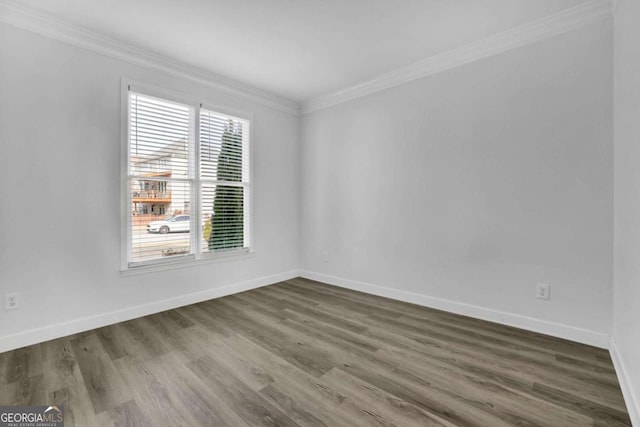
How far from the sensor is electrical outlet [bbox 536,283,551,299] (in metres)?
2.60

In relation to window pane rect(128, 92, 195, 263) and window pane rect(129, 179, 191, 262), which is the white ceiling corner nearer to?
window pane rect(128, 92, 195, 263)

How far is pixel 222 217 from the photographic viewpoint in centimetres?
381

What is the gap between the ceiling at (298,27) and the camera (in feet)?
7.76

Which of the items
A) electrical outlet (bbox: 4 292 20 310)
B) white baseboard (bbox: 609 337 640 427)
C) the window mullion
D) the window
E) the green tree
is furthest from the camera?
the green tree

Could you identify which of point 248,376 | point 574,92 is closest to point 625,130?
point 574,92

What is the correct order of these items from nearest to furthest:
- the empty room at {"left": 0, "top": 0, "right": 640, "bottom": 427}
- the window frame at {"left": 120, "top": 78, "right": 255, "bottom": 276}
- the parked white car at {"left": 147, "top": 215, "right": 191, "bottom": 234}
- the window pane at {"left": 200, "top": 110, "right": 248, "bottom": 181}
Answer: the empty room at {"left": 0, "top": 0, "right": 640, "bottom": 427}, the window frame at {"left": 120, "top": 78, "right": 255, "bottom": 276}, the parked white car at {"left": 147, "top": 215, "right": 191, "bottom": 234}, the window pane at {"left": 200, "top": 110, "right": 248, "bottom": 181}

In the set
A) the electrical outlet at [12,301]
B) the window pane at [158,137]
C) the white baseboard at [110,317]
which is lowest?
the white baseboard at [110,317]

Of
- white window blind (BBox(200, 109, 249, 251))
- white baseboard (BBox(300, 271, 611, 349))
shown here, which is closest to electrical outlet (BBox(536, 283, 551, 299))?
white baseboard (BBox(300, 271, 611, 349))

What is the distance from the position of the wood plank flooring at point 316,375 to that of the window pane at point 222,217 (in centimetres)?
106

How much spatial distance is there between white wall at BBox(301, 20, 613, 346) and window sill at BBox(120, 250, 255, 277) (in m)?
1.37

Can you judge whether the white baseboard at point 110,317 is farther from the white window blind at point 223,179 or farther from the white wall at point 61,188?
the white window blind at point 223,179

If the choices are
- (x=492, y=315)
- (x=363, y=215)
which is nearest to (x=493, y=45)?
(x=363, y=215)

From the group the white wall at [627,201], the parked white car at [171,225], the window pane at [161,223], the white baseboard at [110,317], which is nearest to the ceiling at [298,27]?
the white wall at [627,201]

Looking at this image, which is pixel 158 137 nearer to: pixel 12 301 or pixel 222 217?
pixel 222 217
